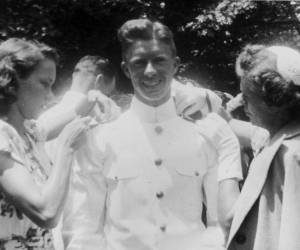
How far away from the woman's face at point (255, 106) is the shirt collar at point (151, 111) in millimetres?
589

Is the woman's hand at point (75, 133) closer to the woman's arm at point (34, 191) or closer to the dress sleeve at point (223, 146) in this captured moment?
the woman's arm at point (34, 191)

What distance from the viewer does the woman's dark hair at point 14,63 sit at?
2869 millimetres

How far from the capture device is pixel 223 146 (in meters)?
3.07

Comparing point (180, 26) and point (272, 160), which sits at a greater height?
point (180, 26)

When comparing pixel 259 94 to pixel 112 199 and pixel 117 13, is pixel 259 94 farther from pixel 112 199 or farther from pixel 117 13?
pixel 117 13

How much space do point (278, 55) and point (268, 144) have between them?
15.1 inches

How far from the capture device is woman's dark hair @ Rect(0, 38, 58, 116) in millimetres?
2869

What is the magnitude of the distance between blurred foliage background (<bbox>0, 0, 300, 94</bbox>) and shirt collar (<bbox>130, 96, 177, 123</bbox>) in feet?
27.8

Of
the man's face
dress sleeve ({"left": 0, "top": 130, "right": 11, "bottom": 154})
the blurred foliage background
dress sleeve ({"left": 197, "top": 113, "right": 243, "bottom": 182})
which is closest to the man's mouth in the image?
the man's face

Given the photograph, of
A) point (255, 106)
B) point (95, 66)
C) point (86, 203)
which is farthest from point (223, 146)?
point (95, 66)

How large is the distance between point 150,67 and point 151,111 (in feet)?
0.84

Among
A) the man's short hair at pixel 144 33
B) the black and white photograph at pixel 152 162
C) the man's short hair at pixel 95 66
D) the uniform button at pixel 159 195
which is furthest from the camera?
the man's short hair at pixel 95 66

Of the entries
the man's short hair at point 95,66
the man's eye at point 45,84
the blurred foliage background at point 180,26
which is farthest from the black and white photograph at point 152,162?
the blurred foliage background at point 180,26

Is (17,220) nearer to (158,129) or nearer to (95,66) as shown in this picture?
(158,129)
